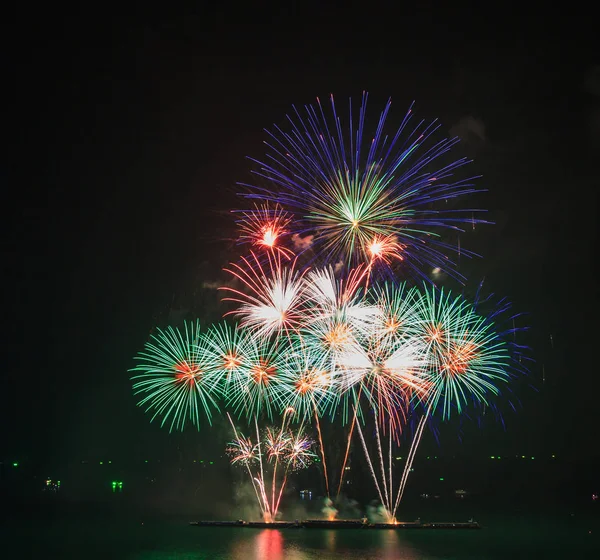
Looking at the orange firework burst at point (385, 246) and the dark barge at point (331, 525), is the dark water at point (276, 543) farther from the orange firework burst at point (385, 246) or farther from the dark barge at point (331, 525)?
the orange firework burst at point (385, 246)

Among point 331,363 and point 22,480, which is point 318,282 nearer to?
point 331,363

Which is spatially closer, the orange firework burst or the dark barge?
the orange firework burst

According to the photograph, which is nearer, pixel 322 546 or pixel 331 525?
pixel 322 546

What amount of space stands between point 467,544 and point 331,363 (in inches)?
526

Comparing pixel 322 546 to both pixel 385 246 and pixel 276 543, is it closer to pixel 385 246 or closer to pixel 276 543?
pixel 276 543

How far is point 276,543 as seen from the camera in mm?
29297

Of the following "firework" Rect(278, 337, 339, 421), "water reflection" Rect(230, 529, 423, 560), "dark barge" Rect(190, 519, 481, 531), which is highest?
"firework" Rect(278, 337, 339, 421)

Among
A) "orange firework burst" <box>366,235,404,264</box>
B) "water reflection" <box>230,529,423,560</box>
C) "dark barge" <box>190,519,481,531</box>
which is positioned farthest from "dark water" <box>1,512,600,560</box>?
"orange firework burst" <box>366,235,404,264</box>

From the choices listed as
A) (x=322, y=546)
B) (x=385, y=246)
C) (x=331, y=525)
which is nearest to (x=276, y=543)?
(x=322, y=546)

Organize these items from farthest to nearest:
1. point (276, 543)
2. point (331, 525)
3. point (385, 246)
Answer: point (331, 525)
point (276, 543)
point (385, 246)

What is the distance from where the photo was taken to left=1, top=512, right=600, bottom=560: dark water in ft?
89.7

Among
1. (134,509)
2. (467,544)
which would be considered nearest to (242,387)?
(467,544)

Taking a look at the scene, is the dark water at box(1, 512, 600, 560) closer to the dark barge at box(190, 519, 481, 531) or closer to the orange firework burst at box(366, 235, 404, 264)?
the dark barge at box(190, 519, 481, 531)

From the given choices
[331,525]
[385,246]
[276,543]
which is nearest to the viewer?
[385,246]
